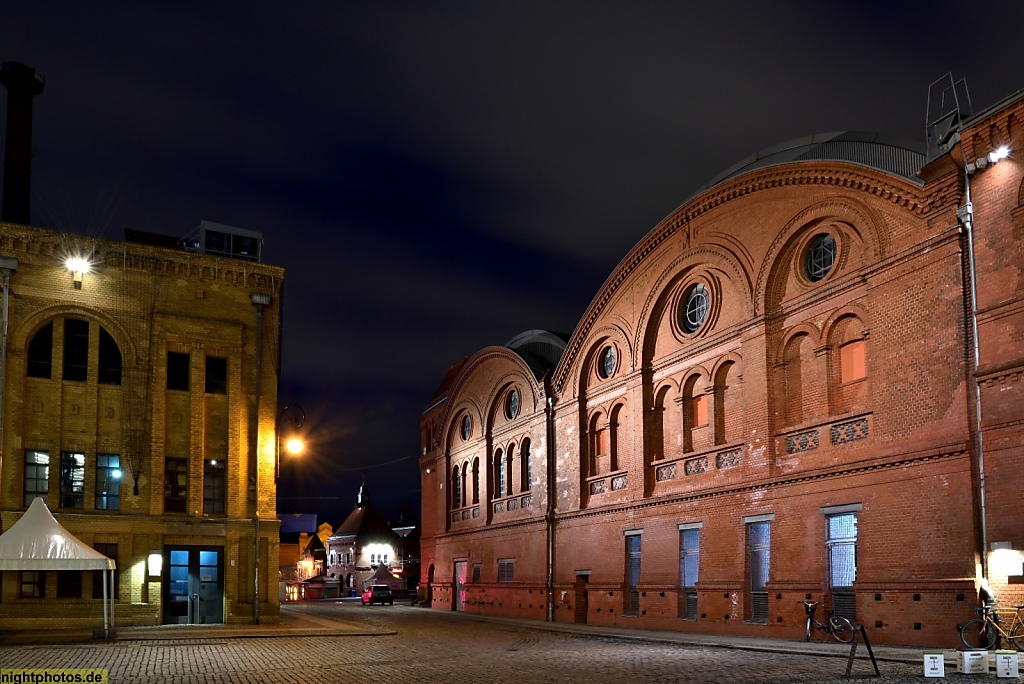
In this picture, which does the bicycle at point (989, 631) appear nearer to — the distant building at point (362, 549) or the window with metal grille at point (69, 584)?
the window with metal grille at point (69, 584)

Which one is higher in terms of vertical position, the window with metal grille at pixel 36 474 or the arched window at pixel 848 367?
the arched window at pixel 848 367

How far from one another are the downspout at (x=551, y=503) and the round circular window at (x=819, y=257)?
13724 millimetres

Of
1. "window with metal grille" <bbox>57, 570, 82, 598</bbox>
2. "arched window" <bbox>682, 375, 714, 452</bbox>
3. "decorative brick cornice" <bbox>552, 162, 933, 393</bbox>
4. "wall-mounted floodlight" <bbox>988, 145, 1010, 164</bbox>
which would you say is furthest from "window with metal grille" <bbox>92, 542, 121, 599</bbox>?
"wall-mounted floodlight" <bbox>988, 145, 1010, 164</bbox>

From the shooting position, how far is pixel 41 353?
27812 millimetres

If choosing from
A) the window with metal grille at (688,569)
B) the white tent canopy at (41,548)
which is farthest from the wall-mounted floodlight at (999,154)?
the white tent canopy at (41,548)

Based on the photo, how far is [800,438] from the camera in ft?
76.6

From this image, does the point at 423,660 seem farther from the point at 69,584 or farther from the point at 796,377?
the point at 69,584

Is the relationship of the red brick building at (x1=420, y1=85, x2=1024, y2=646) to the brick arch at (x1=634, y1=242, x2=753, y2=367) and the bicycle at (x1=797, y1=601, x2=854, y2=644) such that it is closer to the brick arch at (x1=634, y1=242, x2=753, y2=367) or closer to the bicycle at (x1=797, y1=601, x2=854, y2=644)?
the brick arch at (x1=634, y1=242, x2=753, y2=367)

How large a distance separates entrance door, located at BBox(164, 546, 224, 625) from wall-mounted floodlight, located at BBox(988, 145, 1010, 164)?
75.7 feet

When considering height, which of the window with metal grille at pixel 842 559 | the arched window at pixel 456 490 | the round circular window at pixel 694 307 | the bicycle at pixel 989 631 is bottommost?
the bicycle at pixel 989 631

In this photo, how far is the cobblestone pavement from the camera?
48.5ft

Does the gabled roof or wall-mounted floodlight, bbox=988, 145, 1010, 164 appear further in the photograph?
the gabled roof

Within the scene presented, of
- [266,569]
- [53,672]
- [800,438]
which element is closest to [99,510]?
[266,569]

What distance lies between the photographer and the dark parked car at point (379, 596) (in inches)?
2189
